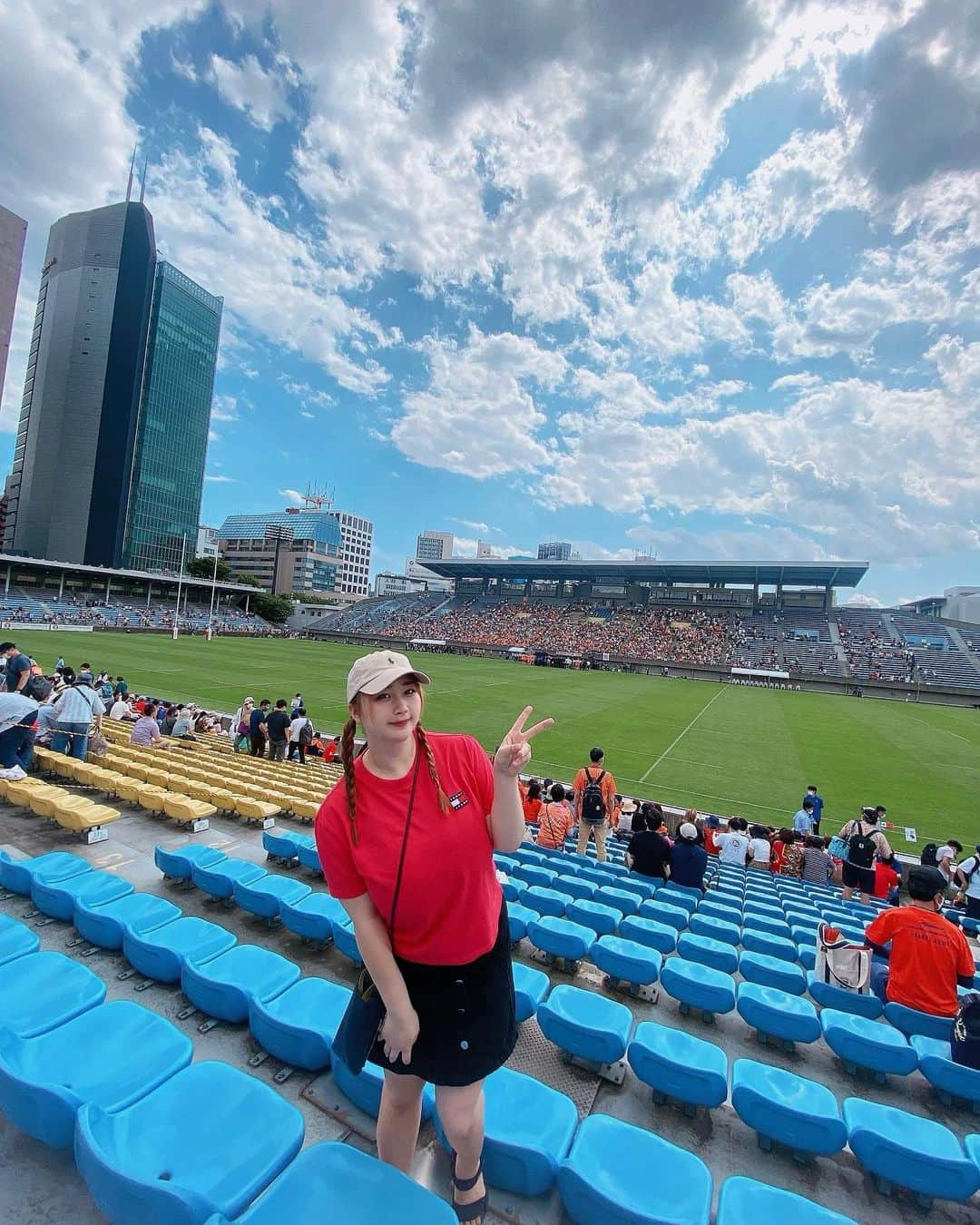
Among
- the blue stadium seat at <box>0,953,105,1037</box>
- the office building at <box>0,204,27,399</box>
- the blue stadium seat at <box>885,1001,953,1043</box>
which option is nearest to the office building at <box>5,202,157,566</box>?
the office building at <box>0,204,27,399</box>

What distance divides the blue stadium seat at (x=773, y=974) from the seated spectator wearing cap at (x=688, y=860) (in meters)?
2.21

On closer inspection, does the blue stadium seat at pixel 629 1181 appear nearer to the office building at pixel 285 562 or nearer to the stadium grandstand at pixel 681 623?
the stadium grandstand at pixel 681 623

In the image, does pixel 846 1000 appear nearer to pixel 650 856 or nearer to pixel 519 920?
pixel 519 920

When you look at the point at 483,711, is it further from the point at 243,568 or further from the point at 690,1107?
the point at 243,568

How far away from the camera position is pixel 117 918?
3.73 m

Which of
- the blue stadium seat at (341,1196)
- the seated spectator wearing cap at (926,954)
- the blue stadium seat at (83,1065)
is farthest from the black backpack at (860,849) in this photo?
the blue stadium seat at (83,1065)

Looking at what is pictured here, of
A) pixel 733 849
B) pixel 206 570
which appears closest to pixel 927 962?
pixel 733 849

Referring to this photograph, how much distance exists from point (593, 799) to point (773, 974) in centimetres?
355

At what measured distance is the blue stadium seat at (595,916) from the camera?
4863 millimetres

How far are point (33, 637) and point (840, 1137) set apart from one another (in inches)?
1949

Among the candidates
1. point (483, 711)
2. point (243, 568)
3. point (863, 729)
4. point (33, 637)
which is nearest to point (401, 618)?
point (33, 637)

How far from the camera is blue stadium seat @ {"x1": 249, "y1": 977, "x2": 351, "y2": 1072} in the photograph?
2816 mm

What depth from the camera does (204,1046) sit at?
3121 mm

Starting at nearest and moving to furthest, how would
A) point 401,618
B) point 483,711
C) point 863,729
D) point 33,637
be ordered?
point 483,711 → point 863,729 → point 33,637 → point 401,618
